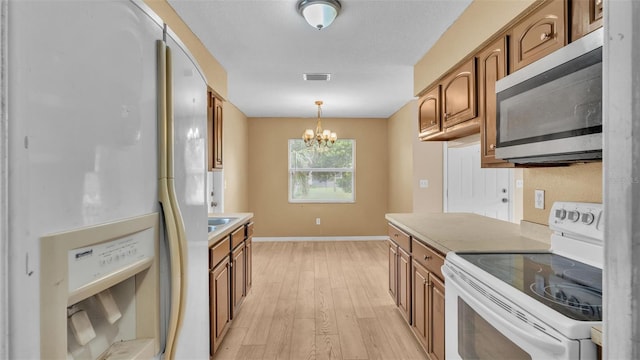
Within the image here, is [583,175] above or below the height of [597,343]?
above

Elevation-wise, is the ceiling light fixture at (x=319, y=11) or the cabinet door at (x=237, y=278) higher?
the ceiling light fixture at (x=319, y=11)

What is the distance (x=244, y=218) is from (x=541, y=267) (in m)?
2.36

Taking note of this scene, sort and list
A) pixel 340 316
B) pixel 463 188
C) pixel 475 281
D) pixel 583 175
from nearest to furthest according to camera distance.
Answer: pixel 475 281, pixel 583 175, pixel 340 316, pixel 463 188

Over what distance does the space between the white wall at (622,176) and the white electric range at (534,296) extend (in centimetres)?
46

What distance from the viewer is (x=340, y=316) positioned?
291 cm

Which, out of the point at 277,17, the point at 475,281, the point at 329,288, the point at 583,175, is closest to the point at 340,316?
the point at 329,288

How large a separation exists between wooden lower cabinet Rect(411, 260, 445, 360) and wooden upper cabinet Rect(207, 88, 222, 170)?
2.01 m

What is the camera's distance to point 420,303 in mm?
2186

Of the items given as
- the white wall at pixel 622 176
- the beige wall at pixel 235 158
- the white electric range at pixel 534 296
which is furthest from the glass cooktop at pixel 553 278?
the beige wall at pixel 235 158

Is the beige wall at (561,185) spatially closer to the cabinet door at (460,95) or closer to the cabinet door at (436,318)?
the cabinet door at (460,95)

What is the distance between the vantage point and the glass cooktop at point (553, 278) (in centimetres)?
99

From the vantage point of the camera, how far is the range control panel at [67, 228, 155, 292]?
0.59 metres

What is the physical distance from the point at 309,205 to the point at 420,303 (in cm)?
425

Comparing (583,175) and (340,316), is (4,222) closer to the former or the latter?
(583,175)
